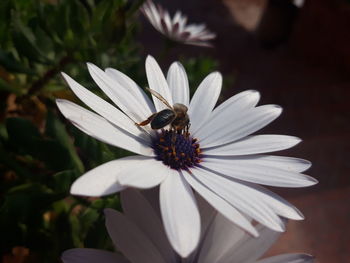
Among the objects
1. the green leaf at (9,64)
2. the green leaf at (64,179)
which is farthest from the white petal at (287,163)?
the green leaf at (9,64)

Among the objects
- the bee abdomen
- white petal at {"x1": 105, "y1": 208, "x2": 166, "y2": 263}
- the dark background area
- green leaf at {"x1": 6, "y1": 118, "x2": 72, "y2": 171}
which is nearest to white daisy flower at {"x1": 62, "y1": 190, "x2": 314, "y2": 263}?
white petal at {"x1": 105, "y1": 208, "x2": 166, "y2": 263}

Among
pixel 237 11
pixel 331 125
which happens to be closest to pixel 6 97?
pixel 331 125

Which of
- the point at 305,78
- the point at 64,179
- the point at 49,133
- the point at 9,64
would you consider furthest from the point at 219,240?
the point at 305,78

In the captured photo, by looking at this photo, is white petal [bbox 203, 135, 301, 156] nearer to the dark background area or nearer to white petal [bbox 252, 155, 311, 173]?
white petal [bbox 252, 155, 311, 173]

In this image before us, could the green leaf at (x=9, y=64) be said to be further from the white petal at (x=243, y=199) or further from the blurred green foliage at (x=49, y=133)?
the white petal at (x=243, y=199)

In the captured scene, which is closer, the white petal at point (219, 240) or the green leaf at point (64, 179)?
the white petal at point (219, 240)

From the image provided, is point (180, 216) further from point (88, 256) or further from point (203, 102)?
point (203, 102)
